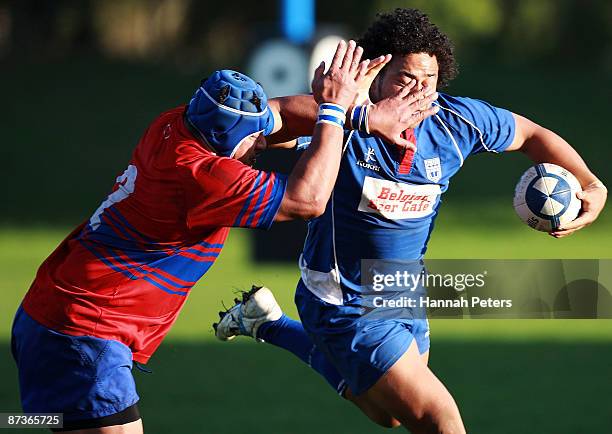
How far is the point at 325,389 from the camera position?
8156 mm

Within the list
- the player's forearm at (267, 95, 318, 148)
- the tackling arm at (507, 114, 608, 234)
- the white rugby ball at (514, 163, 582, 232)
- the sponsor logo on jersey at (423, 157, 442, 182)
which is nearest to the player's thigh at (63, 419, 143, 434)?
the player's forearm at (267, 95, 318, 148)

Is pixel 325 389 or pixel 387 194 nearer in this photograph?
pixel 387 194

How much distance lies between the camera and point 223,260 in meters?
14.5

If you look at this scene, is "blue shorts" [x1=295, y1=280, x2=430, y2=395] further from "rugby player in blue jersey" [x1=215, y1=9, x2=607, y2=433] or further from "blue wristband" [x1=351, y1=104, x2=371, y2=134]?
"blue wristband" [x1=351, y1=104, x2=371, y2=134]

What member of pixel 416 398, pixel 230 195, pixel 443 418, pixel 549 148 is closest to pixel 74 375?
pixel 230 195

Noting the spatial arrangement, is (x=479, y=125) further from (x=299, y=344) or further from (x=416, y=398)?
(x=299, y=344)

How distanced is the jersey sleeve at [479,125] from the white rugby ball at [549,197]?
24 cm

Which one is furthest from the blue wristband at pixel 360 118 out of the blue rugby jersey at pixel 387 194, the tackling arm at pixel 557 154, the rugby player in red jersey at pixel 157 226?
the tackling arm at pixel 557 154

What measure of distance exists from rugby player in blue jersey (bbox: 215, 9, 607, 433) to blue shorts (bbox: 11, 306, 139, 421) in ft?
3.97

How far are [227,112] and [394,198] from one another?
1.19 m

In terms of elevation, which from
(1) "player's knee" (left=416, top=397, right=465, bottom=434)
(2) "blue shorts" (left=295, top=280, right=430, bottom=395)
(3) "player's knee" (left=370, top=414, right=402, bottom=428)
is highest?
(2) "blue shorts" (left=295, top=280, right=430, bottom=395)

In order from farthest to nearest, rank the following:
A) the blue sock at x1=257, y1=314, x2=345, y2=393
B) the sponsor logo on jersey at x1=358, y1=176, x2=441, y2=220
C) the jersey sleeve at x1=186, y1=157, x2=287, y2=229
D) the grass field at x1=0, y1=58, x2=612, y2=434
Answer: the grass field at x1=0, y1=58, x2=612, y2=434, the blue sock at x1=257, y1=314, x2=345, y2=393, the sponsor logo on jersey at x1=358, y1=176, x2=441, y2=220, the jersey sleeve at x1=186, y1=157, x2=287, y2=229

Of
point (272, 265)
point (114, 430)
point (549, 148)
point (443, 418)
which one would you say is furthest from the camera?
point (272, 265)

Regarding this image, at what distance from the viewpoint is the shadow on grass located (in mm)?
7035
